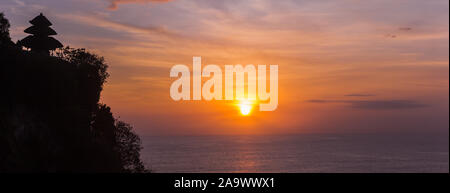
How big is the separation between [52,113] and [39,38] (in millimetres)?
17042

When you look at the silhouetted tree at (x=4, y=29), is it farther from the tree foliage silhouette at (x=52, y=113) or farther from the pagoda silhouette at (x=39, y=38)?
the pagoda silhouette at (x=39, y=38)

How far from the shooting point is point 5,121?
3050 cm

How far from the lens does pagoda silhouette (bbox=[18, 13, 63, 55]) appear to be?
48.0 m

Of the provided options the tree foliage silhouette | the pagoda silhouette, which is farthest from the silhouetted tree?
the pagoda silhouette

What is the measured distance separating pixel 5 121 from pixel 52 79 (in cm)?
630

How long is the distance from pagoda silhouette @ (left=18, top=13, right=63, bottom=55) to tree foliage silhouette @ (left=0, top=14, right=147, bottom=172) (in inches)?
305

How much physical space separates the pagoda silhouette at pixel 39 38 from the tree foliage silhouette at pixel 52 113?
7741 mm

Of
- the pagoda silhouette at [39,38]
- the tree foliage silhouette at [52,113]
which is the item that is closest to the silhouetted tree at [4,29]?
the tree foliage silhouette at [52,113]

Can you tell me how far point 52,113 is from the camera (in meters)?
35.7

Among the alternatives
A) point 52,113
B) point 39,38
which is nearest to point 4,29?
point 39,38

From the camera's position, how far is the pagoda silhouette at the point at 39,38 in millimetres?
48000

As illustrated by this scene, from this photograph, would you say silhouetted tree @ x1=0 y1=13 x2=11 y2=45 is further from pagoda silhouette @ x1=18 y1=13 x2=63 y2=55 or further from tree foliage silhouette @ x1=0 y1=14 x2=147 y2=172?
pagoda silhouette @ x1=18 y1=13 x2=63 y2=55
